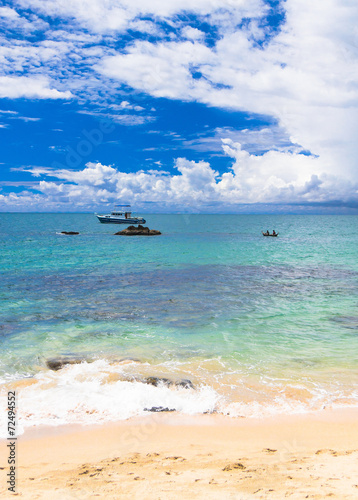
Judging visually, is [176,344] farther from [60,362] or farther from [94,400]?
[94,400]

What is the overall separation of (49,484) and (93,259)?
112 feet

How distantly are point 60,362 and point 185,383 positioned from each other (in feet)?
15.3

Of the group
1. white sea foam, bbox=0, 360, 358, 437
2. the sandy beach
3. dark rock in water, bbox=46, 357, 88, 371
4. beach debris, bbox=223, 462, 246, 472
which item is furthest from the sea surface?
beach debris, bbox=223, 462, 246, 472

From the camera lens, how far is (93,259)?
128 ft

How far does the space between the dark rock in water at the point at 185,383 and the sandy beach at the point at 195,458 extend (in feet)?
4.27

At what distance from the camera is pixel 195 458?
6816mm

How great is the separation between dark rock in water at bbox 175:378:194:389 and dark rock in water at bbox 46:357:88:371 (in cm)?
388

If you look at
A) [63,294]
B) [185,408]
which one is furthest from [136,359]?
[63,294]

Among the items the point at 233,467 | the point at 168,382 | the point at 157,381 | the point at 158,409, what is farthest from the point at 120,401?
the point at 233,467

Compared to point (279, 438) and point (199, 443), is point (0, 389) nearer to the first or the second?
point (199, 443)

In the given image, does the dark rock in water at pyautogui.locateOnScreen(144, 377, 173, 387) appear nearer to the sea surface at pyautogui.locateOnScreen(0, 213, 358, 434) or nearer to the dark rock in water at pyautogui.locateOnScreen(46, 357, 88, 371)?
the sea surface at pyautogui.locateOnScreen(0, 213, 358, 434)

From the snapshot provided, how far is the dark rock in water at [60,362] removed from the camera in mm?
11523

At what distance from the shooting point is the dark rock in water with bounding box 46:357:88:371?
37.8 ft

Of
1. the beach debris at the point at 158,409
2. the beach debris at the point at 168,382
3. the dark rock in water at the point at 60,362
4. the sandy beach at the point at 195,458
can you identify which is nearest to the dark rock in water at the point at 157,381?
the beach debris at the point at 168,382
